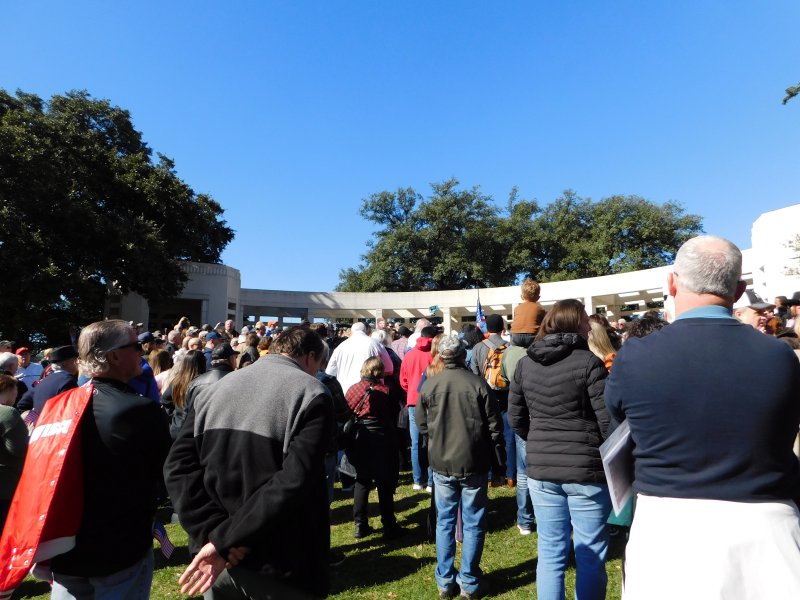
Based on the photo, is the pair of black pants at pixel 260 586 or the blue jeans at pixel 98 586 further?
the blue jeans at pixel 98 586

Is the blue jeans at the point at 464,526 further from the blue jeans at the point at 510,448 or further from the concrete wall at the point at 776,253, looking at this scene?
the concrete wall at the point at 776,253

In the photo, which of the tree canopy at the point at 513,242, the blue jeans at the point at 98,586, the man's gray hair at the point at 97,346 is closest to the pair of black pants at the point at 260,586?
the blue jeans at the point at 98,586

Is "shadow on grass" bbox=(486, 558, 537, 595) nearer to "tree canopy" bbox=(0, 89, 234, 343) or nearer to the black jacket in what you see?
the black jacket

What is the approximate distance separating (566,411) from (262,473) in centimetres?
195

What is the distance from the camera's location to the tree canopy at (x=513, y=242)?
4066 cm

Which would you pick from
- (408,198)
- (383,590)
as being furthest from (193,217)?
(383,590)

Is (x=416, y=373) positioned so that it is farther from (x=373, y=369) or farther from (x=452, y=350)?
(x=452, y=350)

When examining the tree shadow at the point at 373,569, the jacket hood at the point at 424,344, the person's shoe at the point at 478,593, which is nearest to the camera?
the person's shoe at the point at 478,593

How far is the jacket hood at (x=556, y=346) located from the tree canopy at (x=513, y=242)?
3764cm

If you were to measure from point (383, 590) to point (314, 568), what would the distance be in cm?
238

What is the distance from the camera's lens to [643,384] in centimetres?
183

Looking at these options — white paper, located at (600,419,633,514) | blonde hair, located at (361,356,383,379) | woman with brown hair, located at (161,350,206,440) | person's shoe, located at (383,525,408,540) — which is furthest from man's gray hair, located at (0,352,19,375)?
white paper, located at (600,419,633,514)

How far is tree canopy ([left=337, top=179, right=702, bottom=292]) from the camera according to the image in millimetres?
40656

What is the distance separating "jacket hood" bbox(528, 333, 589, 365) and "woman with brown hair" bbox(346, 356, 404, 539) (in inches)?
92.6
